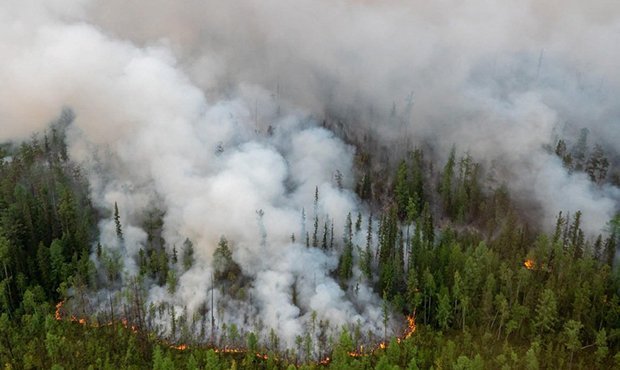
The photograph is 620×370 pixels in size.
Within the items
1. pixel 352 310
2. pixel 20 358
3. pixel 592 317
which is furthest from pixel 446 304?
pixel 20 358

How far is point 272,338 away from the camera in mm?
183000

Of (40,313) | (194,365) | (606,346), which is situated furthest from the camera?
(40,313)

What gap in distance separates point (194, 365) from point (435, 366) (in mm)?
71199

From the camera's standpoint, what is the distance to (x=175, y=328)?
19138 cm

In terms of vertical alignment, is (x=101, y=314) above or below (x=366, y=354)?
above

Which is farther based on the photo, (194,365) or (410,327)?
(410,327)

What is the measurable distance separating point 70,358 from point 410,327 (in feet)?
360

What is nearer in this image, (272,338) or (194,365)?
(194,365)

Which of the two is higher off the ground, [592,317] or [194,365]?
[592,317]

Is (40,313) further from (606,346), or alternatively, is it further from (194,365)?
(606,346)

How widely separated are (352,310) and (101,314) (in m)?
86.4

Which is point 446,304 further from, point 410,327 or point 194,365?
point 194,365

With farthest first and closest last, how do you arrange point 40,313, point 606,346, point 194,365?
point 40,313 < point 606,346 < point 194,365

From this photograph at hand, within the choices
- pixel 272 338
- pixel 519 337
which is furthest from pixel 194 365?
pixel 519 337
